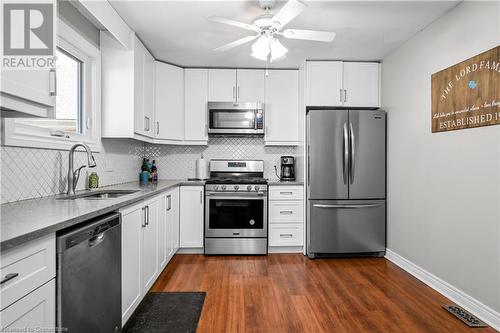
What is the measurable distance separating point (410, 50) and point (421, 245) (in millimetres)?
1995

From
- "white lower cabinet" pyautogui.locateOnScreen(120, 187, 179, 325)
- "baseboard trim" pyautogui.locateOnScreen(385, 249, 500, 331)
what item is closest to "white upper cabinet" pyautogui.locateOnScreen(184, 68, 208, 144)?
"white lower cabinet" pyautogui.locateOnScreen(120, 187, 179, 325)

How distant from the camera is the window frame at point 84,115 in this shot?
180 cm

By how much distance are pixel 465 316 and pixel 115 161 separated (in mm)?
3346

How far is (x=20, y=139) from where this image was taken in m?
1.80

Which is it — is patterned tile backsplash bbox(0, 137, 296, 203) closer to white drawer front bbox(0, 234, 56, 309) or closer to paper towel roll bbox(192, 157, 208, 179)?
paper towel roll bbox(192, 157, 208, 179)

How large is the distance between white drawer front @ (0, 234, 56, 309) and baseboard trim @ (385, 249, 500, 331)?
2706 mm

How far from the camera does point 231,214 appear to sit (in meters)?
3.64

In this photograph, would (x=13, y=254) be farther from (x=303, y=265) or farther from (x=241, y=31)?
(x=303, y=265)

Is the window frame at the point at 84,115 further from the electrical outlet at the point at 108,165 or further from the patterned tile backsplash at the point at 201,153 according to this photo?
the patterned tile backsplash at the point at 201,153

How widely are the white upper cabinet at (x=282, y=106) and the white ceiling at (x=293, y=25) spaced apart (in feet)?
1.19

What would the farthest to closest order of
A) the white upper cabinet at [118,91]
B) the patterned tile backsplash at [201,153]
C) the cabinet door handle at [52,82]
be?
the patterned tile backsplash at [201,153] → the white upper cabinet at [118,91] → the cabinet door handle at [52,82]

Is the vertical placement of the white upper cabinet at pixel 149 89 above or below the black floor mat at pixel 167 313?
above

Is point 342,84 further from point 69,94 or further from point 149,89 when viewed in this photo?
point 69,94

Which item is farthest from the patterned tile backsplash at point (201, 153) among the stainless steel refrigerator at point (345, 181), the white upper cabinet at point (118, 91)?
the white upper cabinet at point (118, 91)
